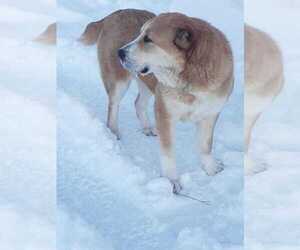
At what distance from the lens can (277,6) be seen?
2053 mm

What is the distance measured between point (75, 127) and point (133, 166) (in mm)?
218

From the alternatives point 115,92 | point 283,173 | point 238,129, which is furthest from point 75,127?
point 283,173

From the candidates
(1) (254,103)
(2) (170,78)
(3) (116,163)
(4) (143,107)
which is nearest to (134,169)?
(3) (116,163)

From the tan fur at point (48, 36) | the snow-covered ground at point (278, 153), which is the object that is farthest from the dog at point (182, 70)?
the tan fur at point (48, 36)

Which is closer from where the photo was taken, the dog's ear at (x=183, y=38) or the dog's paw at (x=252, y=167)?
the dog's ear at (x=183, y=38)

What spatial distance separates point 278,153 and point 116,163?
51 centimetres

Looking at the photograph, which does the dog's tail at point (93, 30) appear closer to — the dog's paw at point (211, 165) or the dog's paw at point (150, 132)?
the dog's paw at point (150, 132)

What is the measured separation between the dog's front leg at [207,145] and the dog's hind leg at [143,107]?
0.49ft

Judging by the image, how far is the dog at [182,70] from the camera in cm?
190

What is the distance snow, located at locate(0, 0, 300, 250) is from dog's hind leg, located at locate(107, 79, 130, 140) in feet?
0.06

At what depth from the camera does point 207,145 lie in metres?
2.02

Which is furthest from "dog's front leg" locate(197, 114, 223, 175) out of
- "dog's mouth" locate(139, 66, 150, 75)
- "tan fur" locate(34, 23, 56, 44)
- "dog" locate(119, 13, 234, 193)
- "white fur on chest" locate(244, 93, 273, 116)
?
"tan fur" locate(34, 23, 56, 44)

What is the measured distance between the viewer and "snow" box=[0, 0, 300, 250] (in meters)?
1.98

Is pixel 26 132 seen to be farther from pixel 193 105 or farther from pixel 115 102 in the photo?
pixel 193 105
